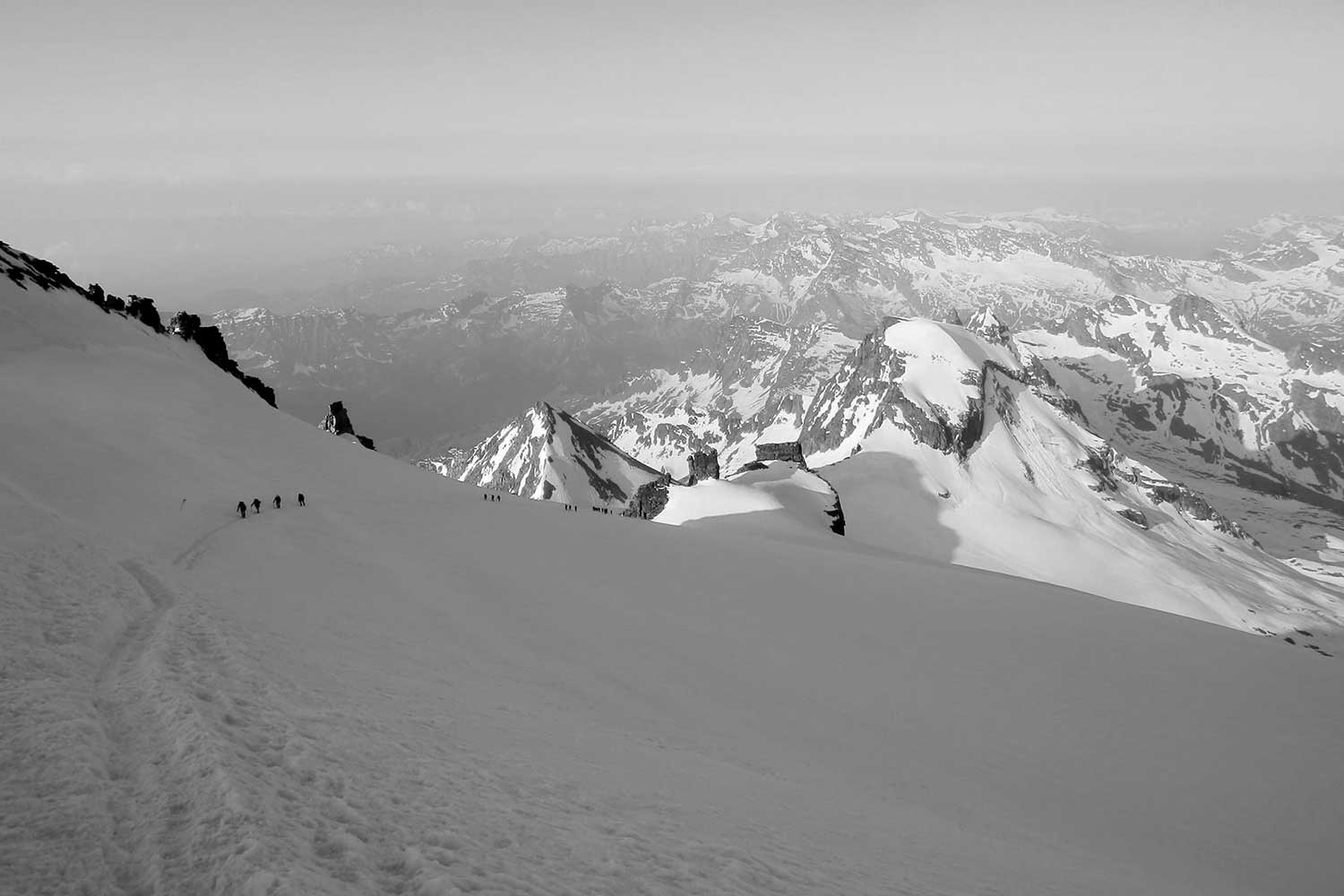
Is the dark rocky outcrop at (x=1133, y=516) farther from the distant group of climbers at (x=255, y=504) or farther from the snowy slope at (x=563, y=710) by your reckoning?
the distant group of climbers at (x=255, y=504)

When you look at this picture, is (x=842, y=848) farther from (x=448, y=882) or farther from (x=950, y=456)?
(x=950, y=456)

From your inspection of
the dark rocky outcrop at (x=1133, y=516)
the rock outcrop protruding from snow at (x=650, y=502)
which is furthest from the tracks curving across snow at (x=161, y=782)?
the dark rocky outcrop at (x=1133, y=516)

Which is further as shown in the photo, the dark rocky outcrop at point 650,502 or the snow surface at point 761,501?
the dark rocky outcrop at point 650,502

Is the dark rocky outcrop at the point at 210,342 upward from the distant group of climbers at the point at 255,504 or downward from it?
upward

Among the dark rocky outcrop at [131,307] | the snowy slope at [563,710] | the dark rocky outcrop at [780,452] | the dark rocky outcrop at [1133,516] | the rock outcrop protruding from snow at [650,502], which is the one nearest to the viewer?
the snowy slope at [563,710]

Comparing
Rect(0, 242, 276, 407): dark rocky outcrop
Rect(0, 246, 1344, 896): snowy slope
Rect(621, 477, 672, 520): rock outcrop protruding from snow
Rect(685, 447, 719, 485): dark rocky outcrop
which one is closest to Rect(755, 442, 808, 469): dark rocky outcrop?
Rect(685, 447, 719, 485): dark rocky outcrop

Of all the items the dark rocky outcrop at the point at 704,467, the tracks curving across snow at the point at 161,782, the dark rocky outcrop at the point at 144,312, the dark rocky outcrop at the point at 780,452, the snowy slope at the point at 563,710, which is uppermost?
the dark rocky outcrop at the point at 144,312

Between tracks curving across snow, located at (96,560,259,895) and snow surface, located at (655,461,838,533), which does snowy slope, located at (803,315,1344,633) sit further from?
tracks curving across snow, located at (96,560,259,895)
